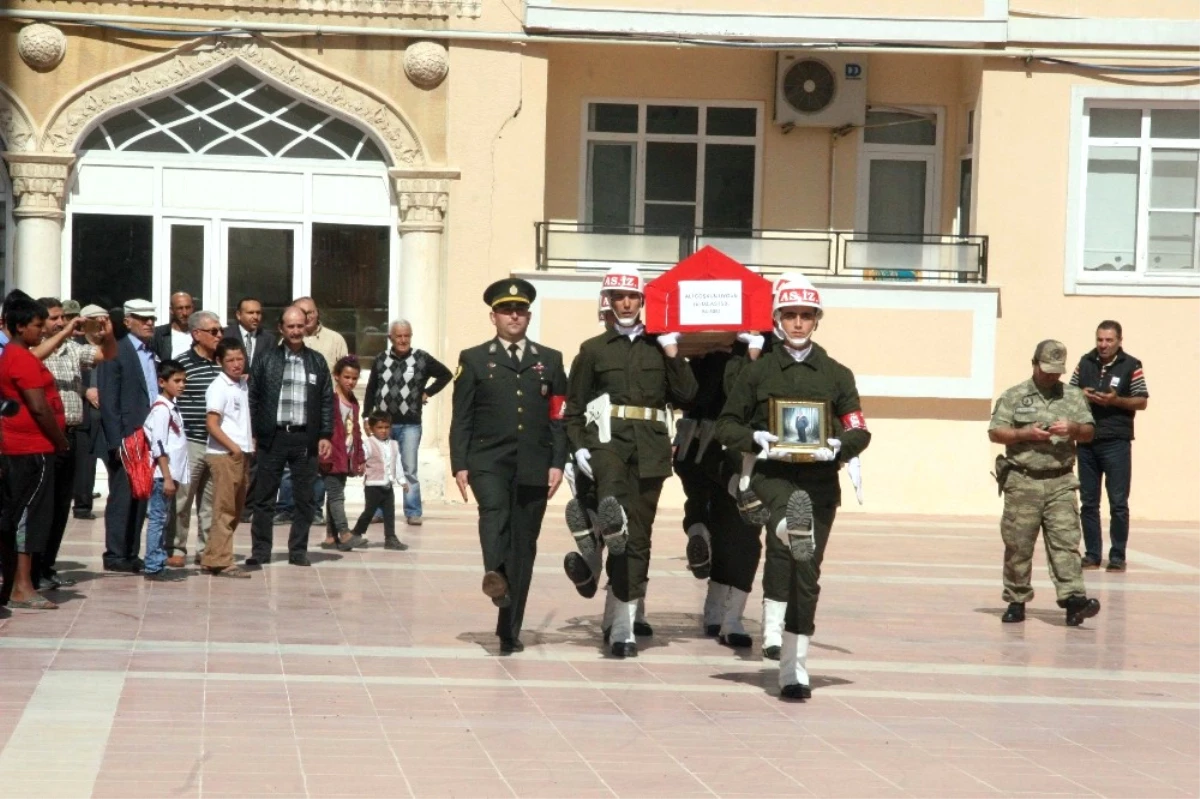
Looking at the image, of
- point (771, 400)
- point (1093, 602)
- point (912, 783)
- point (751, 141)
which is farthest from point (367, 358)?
point (912, 783)

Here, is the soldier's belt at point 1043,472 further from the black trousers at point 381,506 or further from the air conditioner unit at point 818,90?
the air conditioner unit at point 818,90

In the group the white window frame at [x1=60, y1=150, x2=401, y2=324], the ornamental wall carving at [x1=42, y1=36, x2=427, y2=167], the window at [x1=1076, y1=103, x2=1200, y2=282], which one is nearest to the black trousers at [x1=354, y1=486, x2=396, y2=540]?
the white window frame at [x1=60, y1=150, x2=401, y2=324]

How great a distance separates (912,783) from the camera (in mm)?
7660

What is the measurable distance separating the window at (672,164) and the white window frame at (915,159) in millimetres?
1185

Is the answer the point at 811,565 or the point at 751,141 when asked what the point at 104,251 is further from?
the point at 811,565

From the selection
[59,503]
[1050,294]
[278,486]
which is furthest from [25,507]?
[1050,294]

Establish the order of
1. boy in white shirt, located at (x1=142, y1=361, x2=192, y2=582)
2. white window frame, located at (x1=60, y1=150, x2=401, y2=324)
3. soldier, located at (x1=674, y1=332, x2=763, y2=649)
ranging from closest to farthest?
soldier, located at (x1=674, y1=332, x2=763, y2=649)
boy in white shirt, located at (x1=142, y1=361, x2=192, y2=582)
white window frame, located at (x1=60, y1=150, x2=401, y2=324)

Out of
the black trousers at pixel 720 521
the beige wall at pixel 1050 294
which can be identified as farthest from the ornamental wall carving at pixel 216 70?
the black trousers at pixel 720 521

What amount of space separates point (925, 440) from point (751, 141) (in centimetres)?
386

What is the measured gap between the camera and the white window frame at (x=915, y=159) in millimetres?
21859

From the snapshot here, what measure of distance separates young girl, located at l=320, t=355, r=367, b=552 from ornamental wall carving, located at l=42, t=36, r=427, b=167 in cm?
492

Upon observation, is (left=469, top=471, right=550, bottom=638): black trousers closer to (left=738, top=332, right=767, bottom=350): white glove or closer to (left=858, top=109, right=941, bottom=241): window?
(left=738, top=332, right=767, bottom=350): white glove

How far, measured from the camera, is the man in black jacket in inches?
561

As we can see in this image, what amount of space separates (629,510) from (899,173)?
12456mm
